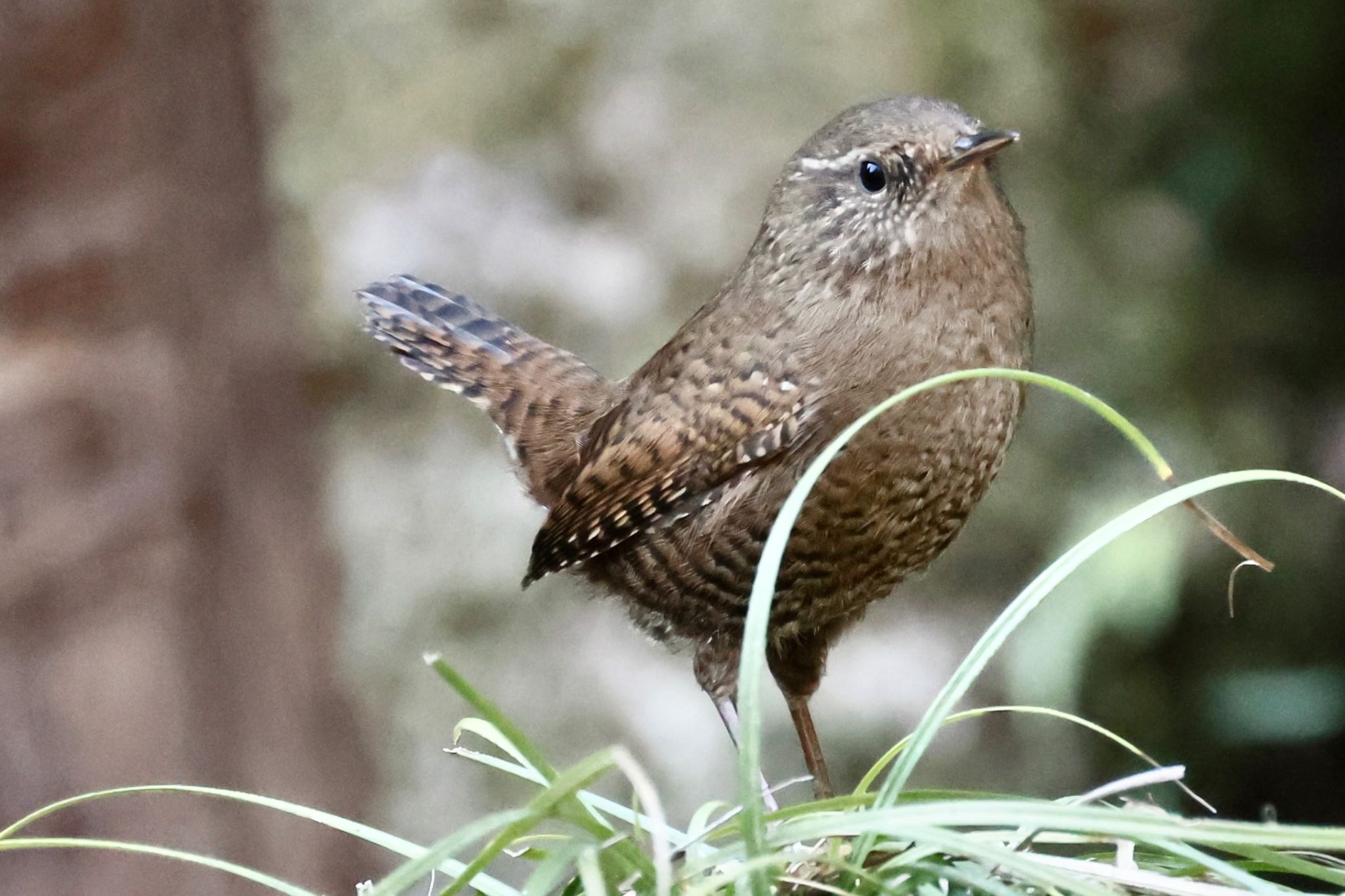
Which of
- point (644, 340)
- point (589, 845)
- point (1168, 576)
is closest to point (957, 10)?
point (644, 340)

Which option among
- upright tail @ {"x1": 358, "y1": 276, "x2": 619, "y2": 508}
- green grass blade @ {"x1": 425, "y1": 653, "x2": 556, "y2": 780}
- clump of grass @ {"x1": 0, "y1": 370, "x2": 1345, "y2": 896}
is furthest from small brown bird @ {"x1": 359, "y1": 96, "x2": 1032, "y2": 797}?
green grass blade @ {"x1": 425, "y1": 653, "x2": 556, "y2": 780}

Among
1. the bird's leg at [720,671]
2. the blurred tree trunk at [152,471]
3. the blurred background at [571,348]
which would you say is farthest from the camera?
the blurred background at [571,348]

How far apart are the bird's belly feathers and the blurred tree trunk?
77.0 inches

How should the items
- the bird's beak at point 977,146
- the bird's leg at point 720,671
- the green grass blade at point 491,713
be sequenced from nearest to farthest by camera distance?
the green grass blade at point 491,713 → the bird's beak at point 977,146 → the bird's leg at point 720,671

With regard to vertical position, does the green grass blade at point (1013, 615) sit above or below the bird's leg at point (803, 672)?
above

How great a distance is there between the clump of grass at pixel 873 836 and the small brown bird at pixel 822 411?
467mm

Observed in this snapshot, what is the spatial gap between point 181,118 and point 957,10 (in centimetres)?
201

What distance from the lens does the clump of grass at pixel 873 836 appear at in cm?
115

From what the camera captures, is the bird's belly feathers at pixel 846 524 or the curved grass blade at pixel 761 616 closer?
the curved grass blade at pixel 761 616

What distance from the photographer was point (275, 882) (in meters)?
1.32

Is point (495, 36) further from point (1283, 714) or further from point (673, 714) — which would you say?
point (1283, 714)

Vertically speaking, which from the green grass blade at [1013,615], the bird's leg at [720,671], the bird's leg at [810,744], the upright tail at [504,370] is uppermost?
the upright tail at [504,370]

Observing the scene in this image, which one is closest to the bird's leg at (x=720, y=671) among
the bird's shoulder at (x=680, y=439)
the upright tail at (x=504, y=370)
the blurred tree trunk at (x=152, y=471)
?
the bird's shoulder at (x=680, y=439)

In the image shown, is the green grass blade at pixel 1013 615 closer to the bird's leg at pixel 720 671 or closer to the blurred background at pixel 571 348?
the bird's leg at pixel 720 671
